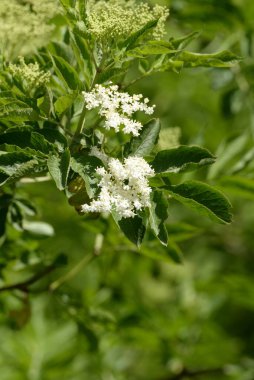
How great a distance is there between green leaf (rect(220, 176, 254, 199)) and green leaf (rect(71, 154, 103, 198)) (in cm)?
65

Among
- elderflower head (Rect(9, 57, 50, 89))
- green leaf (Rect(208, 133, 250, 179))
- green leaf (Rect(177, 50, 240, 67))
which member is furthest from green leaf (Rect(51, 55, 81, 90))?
green leaf (Rect(208, 133, 250, 179))

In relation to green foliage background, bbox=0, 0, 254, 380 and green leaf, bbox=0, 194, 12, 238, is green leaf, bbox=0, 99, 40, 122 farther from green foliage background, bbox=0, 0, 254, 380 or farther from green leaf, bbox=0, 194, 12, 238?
green foliage background, bbox=0, 0, 254, 380

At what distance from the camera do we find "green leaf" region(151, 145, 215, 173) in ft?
3.90

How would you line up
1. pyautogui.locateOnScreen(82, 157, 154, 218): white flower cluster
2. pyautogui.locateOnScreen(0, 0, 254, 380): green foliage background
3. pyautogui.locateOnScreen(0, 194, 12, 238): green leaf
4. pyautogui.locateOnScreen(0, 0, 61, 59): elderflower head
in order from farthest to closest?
pyautogui.locateOnScreen(0, 0, 254, 380): green foliage background, pyautogui.locateOnScreen(0, 194, 12, 238): green leaf, pyautogui.locateOnScreen(0, 0, 61, 59): elderflower head, pyautogui.locateOnScreen(82, 157, 154, 218): white flower cluster

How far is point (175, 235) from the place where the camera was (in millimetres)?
1750

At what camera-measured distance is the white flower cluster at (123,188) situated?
1.08 metres

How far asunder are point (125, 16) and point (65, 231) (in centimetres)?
189

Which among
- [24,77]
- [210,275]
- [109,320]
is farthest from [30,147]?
[210,275]

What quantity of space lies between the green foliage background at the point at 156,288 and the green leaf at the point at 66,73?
40cm

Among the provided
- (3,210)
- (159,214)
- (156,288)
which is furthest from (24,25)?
(156,288)

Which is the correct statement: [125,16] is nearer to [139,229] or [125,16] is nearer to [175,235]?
[139,229]

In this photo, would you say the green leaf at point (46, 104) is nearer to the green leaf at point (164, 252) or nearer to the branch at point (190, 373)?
the green leaf at point (164, 252)

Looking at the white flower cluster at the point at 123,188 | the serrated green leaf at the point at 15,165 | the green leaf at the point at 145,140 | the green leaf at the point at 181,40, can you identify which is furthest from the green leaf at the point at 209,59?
the serrated green leaf at the point at 15,165

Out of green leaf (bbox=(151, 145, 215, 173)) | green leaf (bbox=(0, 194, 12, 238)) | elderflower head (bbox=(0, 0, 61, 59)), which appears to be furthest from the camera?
green leaf (bbox=(0, 194, 12, 238))
